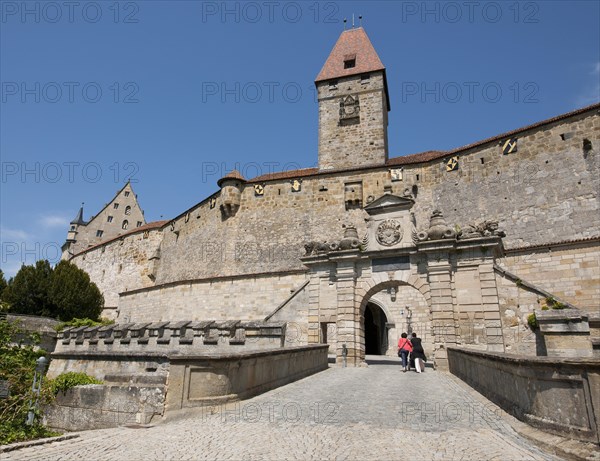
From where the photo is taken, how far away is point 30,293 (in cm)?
2975

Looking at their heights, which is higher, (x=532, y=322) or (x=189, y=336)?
(x=532, y=322)

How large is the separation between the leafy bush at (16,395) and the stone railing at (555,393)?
21.8 ft

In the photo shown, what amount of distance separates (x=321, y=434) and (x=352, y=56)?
40120 mm

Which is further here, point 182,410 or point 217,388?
point 217,388

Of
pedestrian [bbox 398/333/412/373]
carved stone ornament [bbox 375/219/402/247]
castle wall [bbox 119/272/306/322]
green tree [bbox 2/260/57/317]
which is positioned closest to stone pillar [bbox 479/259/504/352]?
pedestrian [bbox 398/333/412/373]

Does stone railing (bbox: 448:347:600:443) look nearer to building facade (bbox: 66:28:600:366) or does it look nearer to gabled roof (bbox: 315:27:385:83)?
building facade (bbox: 66:28:600:366)

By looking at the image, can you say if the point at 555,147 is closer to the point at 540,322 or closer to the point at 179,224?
the point at 540,322

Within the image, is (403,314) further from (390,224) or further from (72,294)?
(72,294)

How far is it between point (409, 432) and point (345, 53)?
40949 mm

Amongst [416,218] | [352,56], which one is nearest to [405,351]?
[416,218]

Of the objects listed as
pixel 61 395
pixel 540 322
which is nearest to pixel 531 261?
pixel 540 322

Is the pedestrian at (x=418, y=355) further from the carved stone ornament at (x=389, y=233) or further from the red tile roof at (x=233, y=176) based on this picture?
the red tile roof at (x=233, y=176)

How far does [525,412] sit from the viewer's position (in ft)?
17.4

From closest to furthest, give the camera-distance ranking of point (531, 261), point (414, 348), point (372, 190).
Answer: point (414, 348), point (531, 261), point (372, 190)
